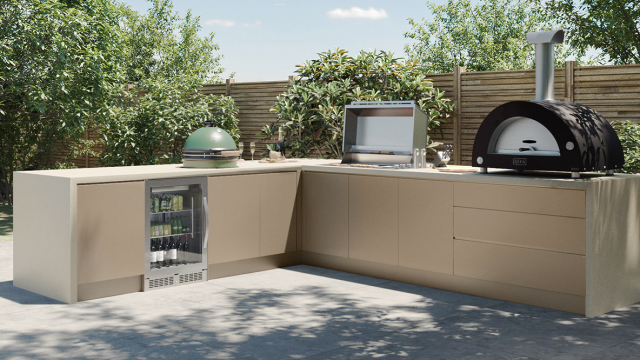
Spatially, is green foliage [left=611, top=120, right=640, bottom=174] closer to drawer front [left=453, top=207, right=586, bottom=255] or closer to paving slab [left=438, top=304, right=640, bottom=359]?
drawer front [left=453, top=207, right=586, bottom=255]

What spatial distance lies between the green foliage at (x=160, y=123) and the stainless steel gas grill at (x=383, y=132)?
4.16m

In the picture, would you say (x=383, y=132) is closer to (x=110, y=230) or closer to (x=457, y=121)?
(x=457, y=121)

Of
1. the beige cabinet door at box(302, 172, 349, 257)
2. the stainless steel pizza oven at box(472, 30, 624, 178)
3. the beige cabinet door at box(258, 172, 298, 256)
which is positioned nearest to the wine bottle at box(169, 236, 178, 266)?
the beige cabinet door at box(258, 172, 298, 256)

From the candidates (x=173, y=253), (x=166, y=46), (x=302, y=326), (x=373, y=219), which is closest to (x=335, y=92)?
(x=373, y=219)

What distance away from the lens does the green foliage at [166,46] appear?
24375mm

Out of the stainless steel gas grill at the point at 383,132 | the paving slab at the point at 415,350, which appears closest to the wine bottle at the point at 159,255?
the stainless steel gas grill at the point at 383,132

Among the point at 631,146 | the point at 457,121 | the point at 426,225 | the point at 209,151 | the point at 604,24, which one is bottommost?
the point at 426,225

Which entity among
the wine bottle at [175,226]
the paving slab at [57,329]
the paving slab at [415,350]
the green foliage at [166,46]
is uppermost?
the green foliage at [166,46]

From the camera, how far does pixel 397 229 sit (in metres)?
5.71

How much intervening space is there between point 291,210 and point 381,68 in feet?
10.3

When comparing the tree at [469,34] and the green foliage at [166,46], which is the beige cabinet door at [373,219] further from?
the tree at [469,34]

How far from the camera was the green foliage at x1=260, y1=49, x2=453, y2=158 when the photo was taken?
8509 mm

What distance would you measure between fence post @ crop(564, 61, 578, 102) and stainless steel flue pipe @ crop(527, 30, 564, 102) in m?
2.19

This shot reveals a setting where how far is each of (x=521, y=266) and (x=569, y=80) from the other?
10.5 feet
